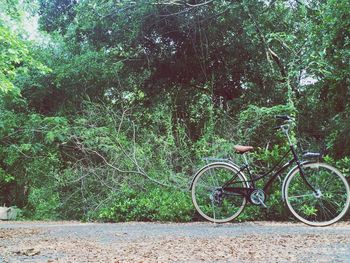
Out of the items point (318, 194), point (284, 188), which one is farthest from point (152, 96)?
point (318, 194)

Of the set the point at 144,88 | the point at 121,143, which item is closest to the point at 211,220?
the point at 121,143

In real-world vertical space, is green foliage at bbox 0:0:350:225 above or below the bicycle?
above

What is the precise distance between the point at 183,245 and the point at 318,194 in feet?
8.24

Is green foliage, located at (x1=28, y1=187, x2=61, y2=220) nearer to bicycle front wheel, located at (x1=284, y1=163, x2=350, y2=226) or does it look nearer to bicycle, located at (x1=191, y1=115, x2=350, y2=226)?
bicycle, located at (x1=191, y1=115, x2=350, y2=226)

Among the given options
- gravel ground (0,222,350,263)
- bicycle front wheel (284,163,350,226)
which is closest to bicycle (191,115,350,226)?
bicycle front wheel (284,163,350,226)

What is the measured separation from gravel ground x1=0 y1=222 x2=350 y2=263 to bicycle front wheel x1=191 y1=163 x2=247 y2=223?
1.97ft

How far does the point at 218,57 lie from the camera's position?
11.7 meters

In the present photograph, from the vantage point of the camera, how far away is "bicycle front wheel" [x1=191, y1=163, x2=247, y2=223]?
625 centimetres

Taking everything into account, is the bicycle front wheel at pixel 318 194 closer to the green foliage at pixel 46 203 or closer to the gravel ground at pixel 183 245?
the gravel ground at pixel 183 245

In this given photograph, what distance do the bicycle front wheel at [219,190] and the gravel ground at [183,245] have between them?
0.60 meters

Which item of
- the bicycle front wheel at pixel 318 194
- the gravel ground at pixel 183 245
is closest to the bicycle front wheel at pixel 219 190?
the gravel ground at pixel 183 245

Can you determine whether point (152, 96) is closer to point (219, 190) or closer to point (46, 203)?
point (46, 203)

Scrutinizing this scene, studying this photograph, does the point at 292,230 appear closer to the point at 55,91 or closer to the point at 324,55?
the point at 324,55

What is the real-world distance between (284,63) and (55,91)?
226 inches
